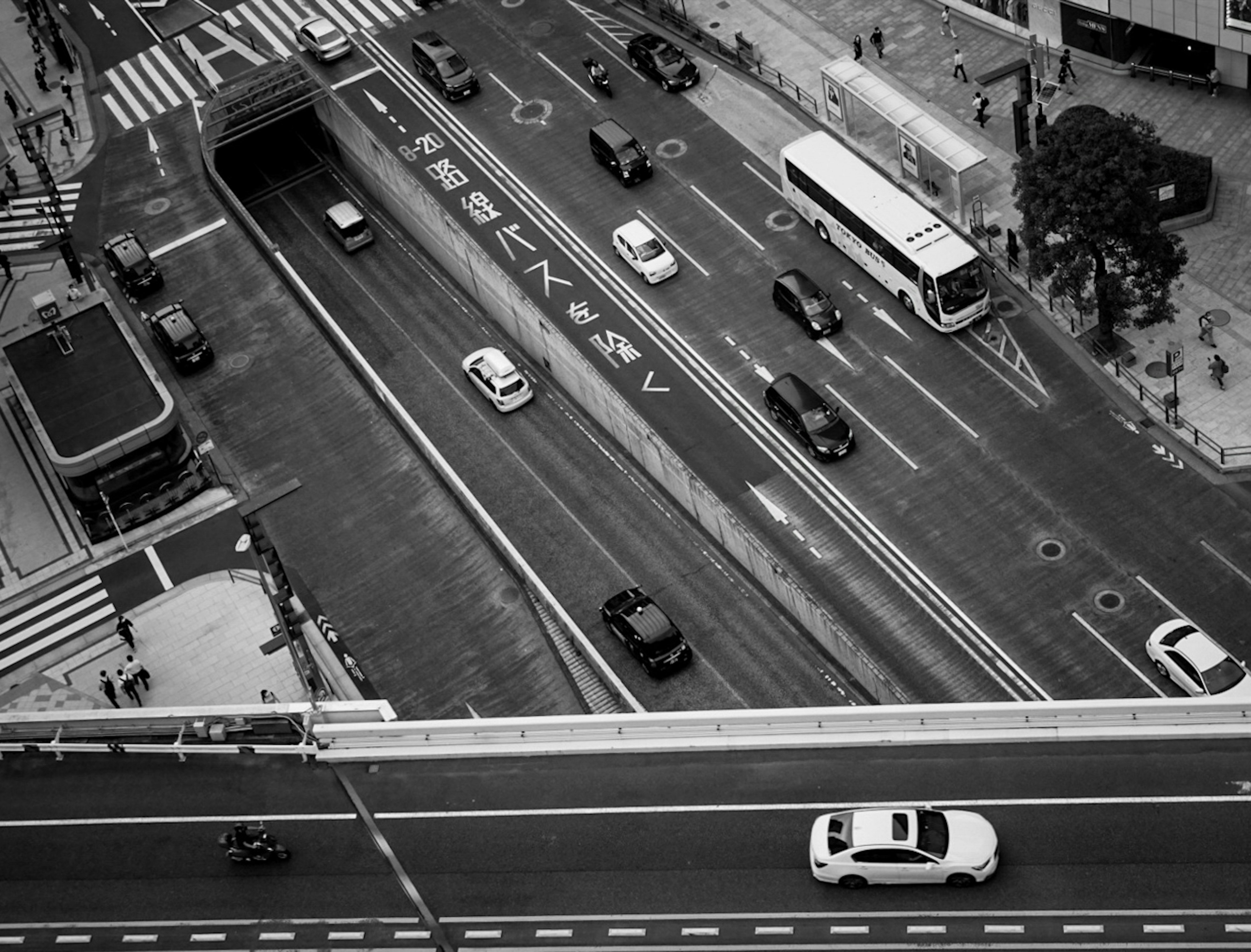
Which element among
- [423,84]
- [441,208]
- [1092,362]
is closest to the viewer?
[1092,362]

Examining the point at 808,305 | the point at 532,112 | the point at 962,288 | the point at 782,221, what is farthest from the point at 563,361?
the point at 532,112

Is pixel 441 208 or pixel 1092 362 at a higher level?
pixel 441 208

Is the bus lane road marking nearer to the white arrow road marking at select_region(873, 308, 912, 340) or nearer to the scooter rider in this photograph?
the white arrow road marking at select_region(873, 308, 912, 340)

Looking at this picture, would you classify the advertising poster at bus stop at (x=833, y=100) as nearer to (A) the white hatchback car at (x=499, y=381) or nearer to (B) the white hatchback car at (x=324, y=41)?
(A) the white hatchback car at (x=499, y=381)

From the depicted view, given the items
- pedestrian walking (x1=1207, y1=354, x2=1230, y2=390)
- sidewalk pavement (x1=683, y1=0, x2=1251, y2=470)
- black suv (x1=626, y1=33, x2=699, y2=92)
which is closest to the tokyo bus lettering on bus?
sidewalk pavement (x1=683, y1=0, x2=1251, y2=470)

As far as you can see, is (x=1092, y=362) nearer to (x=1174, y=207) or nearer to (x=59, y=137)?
(x=1174, y=207)

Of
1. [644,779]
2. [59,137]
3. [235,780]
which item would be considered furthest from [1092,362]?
[59,137]

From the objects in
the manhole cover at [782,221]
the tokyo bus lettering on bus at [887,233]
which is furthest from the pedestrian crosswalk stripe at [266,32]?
the tokyo bus lettering on bus at [887,233]
